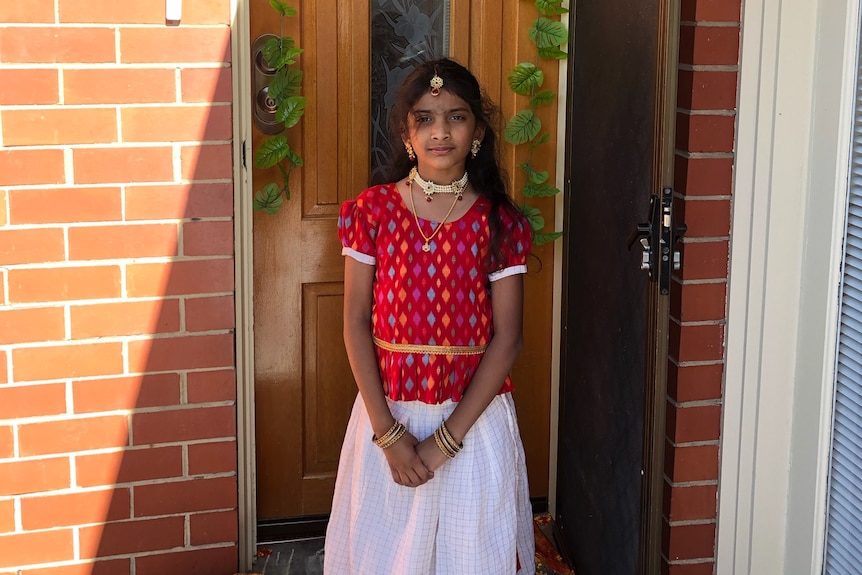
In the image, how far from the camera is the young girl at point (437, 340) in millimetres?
2430

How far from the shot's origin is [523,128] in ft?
10.2

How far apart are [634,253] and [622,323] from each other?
0.20 meters

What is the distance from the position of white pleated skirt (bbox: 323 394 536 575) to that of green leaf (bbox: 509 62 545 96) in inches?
39.9

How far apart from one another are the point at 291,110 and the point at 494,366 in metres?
1.02

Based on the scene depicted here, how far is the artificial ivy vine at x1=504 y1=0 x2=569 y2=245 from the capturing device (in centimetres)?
307

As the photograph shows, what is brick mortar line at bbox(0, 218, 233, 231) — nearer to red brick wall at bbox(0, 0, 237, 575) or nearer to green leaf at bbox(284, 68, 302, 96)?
red brick wall at bbox(0, 0, 237, 575)

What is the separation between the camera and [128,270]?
2.65 m

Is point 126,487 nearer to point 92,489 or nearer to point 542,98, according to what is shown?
point 92,489

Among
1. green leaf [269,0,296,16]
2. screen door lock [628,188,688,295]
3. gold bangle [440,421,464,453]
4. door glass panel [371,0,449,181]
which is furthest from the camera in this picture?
door glass panel [371,0,449,181]

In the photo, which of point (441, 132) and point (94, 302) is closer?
point (441, 132)

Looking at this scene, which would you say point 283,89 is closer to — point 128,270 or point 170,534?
point 128,270

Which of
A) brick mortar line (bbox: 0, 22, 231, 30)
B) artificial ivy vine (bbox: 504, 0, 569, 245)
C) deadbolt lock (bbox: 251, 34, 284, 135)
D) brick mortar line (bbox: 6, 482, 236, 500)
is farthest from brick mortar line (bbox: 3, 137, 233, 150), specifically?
artificial ivy vine (bbox: 504, 0, 569, 245)

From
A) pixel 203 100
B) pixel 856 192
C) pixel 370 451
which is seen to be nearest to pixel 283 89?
pixel 203 100

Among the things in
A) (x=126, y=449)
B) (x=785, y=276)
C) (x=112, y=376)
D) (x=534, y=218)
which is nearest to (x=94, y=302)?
(x=112, y=376)
